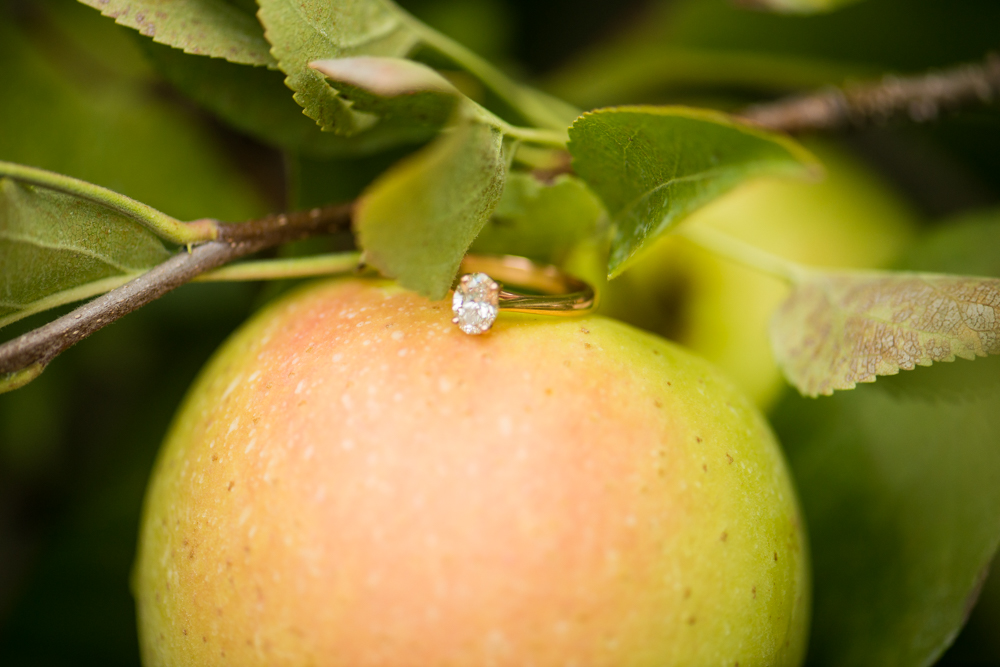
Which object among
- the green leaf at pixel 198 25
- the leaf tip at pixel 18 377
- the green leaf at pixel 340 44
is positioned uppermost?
the green leaf at pixel 198 25

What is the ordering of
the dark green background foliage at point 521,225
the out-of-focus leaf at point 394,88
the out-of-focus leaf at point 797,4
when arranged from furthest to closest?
the out-of-focus leaf at point 797,4, the dark green background foliage at point 521,225, the out-of-focus leaf at point 394,88

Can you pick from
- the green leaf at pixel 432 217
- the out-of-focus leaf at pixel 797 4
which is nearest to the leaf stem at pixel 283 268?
the green leaf at pixel 432 217

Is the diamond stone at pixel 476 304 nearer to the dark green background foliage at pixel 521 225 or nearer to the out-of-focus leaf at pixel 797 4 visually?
the dark green background foliage at pixel 521 225

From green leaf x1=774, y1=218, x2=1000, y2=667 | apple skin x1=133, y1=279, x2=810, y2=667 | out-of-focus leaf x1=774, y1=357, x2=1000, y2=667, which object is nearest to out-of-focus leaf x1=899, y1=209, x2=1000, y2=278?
green leaf x1=774, y1=218, x2=1000, y2=667

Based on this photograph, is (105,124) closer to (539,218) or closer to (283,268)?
(283,268)

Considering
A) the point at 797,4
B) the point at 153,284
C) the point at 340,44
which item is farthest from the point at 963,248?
the point at 153,284

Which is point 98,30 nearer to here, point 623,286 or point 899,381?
point 623,286

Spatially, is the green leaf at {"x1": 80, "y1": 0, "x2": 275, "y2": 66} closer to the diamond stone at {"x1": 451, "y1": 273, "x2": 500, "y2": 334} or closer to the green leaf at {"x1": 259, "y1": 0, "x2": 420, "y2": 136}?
the green leaf at {"x1": 259, "y1": 0, "x2": 420, "y2": 136}
